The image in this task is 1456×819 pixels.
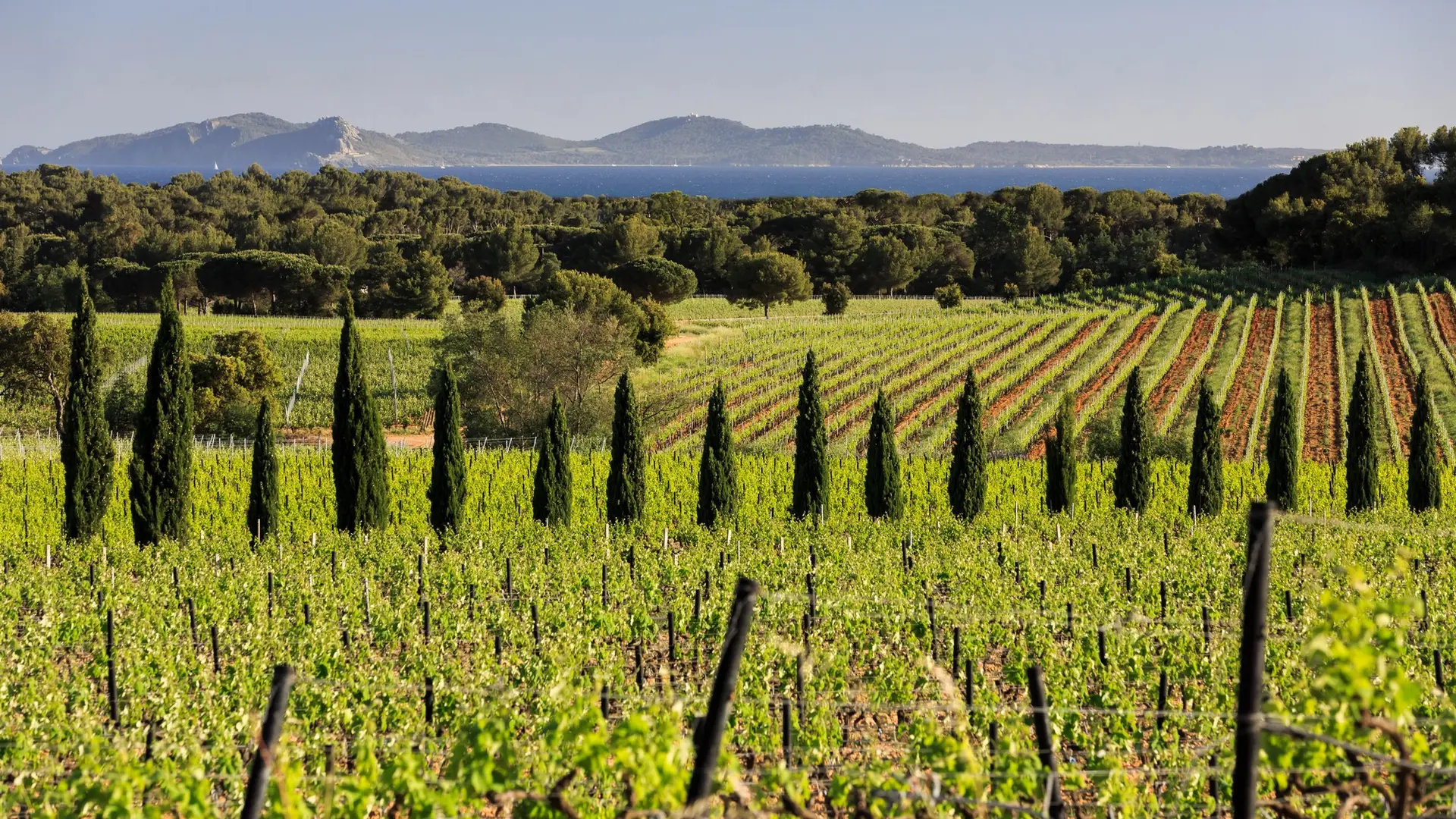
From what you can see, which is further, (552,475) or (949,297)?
(949,297)

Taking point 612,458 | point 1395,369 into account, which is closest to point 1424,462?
point 1395,369

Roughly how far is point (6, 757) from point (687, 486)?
A: 22622 mm

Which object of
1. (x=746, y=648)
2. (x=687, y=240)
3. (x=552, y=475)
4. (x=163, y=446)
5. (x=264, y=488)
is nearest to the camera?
(x=746, y=648)

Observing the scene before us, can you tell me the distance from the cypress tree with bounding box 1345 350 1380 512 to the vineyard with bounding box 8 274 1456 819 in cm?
81

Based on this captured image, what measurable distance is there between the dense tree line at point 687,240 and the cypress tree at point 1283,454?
35249 mm

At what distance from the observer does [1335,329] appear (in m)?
48.9

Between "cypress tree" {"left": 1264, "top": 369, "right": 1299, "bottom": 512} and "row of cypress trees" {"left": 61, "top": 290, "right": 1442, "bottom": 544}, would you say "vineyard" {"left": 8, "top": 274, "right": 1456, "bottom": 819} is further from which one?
"cypress tree" {"left": 1264, "top": 369, "right": 1299, "bottom": 512}

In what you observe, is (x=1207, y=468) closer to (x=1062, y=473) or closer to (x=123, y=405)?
(x=1062, y=473)

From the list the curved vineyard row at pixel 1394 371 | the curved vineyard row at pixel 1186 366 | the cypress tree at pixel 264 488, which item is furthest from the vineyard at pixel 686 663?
the curved vineyard row at pixel 1186 366

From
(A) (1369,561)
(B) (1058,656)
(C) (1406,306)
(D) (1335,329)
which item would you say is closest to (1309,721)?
(B) (1058,656)

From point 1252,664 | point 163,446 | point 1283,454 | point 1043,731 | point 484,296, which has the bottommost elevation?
point 1283,454

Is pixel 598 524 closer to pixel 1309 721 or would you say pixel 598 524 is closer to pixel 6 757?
pixel 6 757

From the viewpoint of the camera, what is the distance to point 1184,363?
153ft

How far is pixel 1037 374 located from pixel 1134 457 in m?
17.7
